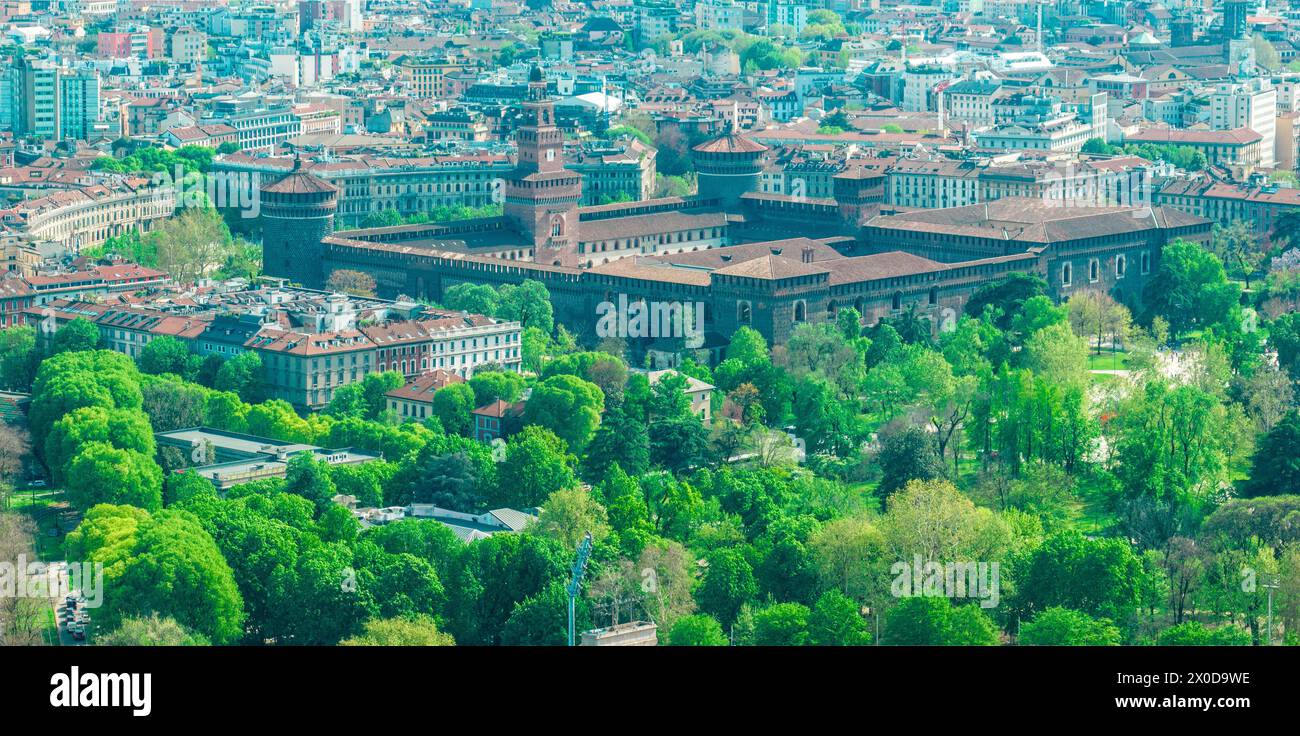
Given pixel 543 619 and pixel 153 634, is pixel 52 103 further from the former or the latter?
pixel 543 619

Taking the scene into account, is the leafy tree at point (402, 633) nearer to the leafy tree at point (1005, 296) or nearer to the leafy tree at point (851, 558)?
the leafy tree at point (851, 558)

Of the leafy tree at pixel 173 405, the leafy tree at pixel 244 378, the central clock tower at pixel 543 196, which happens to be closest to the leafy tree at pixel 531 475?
the leafy tree at pixel 173 405

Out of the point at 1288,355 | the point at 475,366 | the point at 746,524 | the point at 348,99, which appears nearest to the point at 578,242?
the point at 475,366

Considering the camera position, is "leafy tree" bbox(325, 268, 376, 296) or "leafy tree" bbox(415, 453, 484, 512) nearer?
"leafy tree" bbox(415, 453, 484, 512)

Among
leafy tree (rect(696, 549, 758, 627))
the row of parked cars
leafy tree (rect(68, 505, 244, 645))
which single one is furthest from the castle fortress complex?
leafy tree (rect(68, 505, 244, 645))

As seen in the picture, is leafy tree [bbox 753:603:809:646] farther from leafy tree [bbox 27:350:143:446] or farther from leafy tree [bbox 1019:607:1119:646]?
leafy tree [bbox 27:350:143:446]

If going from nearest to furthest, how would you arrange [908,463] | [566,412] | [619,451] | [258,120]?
[908,463], [619,451], [566,412], [258,120]

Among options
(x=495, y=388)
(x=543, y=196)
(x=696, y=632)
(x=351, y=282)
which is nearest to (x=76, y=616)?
(x=696, y=632)

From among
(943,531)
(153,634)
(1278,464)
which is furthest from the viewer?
(1278,464)
